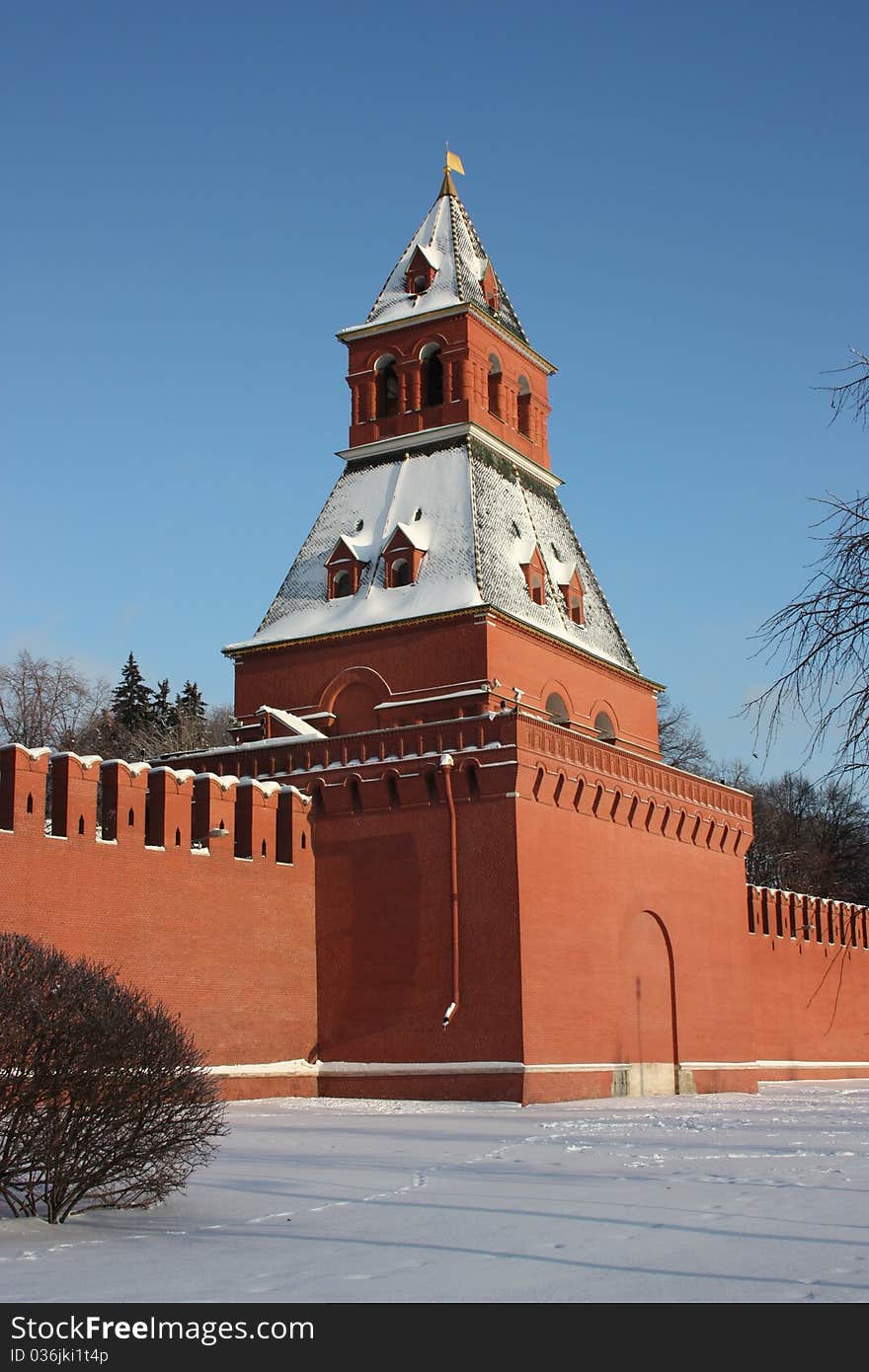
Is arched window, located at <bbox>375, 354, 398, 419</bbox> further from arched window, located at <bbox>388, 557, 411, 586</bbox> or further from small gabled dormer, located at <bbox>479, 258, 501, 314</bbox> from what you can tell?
arched window, located at <bbox>388, 557, 411, 586</bbox>

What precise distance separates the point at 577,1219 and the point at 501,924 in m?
12.6

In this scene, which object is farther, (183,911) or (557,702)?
(557,702)

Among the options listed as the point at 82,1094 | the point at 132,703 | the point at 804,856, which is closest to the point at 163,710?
the point at 132,703

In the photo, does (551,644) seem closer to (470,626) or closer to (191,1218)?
→ (470,626)

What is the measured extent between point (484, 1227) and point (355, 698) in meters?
16.7

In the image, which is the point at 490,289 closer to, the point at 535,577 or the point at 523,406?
the point at 523,406

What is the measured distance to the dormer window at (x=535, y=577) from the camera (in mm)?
25391

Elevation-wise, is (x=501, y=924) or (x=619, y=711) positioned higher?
(x=619, y=711)

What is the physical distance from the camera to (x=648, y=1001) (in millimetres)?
24156

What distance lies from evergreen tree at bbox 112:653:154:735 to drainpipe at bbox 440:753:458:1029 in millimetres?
28498

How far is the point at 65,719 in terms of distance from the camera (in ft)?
151

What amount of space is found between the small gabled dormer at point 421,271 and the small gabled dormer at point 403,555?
5.29 m

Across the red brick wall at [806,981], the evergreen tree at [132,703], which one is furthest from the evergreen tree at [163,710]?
the red brick wall at [806,981]

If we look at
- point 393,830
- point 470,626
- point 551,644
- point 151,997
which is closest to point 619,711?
point 551,644
